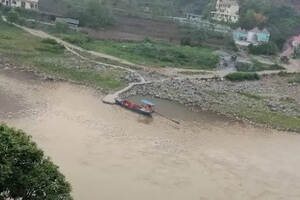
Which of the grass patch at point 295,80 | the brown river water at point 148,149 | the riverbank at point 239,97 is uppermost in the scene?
the grass patch at point 295,80

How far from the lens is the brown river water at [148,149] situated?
66.4ft

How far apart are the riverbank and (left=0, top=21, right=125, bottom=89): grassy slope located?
2751mm

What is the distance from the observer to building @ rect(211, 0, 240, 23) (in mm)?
67000

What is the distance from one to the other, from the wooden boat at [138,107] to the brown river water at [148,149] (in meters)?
0.65

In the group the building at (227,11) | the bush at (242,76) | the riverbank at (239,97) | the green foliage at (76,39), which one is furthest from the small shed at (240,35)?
the green foliage at (76,39)

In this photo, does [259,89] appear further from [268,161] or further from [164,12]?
[164,12]

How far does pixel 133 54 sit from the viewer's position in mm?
45844

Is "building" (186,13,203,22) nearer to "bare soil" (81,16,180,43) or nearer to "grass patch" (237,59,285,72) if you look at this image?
"bare soil" (81,16,180,43)

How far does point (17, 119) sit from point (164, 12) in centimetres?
4145

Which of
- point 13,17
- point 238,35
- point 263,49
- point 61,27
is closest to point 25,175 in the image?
point 61,27

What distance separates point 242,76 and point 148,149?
832 inches

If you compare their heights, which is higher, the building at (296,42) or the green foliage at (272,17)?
the green foliage at (272,17)

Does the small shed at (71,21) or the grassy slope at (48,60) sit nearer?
the grassy slope at (48,60)

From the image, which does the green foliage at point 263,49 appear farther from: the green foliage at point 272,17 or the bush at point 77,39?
the bush at point 77,39
